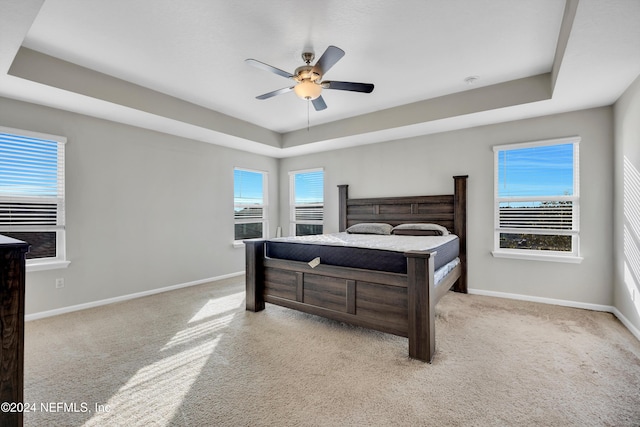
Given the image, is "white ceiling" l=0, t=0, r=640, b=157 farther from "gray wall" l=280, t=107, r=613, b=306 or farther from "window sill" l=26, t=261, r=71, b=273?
"window sill" l=26, t=261, r=71, b=273

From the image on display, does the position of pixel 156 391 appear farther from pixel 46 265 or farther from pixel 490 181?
pixel 490 181

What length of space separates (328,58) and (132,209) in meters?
3.38

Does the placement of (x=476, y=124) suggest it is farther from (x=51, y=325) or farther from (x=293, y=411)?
(x=51, y=325)

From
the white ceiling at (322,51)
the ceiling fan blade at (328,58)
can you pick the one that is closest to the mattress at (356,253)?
the ceiling fan blade at (328,58)

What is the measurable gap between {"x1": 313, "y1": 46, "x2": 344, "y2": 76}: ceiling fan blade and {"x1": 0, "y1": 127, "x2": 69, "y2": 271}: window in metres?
3.16

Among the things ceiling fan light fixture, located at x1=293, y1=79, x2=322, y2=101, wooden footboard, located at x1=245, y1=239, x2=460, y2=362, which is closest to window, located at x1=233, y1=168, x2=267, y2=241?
wooden footboard, located at x1=245, y1=239, x2=460, y2=362

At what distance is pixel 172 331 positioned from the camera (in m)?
2.87

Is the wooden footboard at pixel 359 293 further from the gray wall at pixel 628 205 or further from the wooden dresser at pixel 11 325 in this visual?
the wooden dresser at pixel 11 325

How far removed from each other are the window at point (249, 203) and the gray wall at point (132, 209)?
0.63 feet

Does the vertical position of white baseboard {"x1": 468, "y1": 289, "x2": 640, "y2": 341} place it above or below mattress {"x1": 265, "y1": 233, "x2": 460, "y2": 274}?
below

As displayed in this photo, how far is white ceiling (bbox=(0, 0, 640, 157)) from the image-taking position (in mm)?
2148

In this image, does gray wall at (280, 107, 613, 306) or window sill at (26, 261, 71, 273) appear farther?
gray wall at (280, 107, 613, 306)

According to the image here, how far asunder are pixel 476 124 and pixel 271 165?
3832 millimetres

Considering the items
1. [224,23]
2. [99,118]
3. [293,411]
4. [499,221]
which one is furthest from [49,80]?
[499,221]
